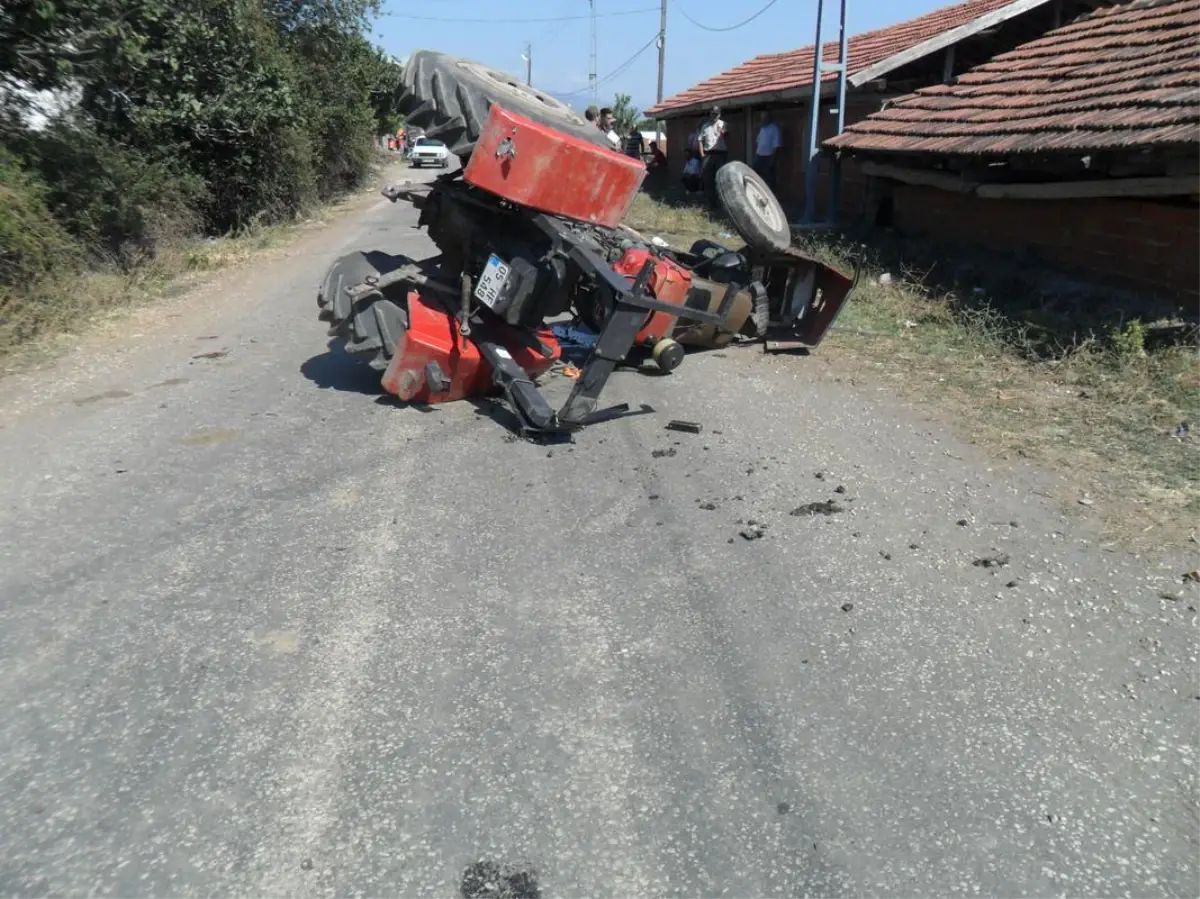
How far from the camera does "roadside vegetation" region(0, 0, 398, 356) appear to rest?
385 inches

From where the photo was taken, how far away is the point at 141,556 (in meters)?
4.54

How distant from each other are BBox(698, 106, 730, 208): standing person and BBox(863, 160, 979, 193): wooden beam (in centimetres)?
665

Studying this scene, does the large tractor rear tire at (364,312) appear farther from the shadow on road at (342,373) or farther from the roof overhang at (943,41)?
the roof overhang at (943,41)

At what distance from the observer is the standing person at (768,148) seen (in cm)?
1812

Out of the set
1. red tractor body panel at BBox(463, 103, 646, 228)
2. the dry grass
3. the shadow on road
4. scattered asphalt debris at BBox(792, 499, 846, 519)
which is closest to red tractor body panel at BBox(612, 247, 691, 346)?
red tractor body panel at BBox(463, 103, 646, 228)

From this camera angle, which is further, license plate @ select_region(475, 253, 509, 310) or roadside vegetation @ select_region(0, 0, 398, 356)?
roadside vegetation @ select_region(0, 0, 398, 356)

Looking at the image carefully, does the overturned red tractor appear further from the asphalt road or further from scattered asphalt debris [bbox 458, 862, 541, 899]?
scattered asphalt debris [bbox 458, 862, 541, 899]

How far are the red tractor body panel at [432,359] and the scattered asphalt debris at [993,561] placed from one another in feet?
12.1

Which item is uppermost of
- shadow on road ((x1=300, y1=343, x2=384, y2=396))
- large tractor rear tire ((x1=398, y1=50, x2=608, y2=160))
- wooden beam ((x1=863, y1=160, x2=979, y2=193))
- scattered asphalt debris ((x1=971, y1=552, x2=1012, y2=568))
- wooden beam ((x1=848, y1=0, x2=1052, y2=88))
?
wooden beam ((x1=848, y1=0, x2=1052, y2=88))

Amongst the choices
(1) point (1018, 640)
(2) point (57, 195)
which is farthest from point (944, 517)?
(2) point (57, 195)

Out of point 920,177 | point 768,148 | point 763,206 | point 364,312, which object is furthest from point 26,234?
point 768,148

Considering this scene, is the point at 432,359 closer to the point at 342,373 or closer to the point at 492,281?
the point at 492,281

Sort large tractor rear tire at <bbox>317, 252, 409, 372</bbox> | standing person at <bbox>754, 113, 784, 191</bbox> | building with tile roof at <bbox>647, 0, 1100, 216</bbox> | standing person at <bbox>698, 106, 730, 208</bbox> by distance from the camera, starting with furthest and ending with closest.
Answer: standing person at <bbox>698, 106, 730, 208</bbox>
standing person at <bbox>754, 113, 784, 191</bbox>
building with tile roof at <bbox>647, 0, 1100, 216</bbox>
large tractor rear tire at <bbox>317, 252, 409, 372</bbox>

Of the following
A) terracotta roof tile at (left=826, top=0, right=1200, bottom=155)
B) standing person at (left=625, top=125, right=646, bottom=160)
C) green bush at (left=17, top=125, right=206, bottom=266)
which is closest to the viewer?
terracotta roof tile at (left=826, top=0, right=1200, bottom=155)
